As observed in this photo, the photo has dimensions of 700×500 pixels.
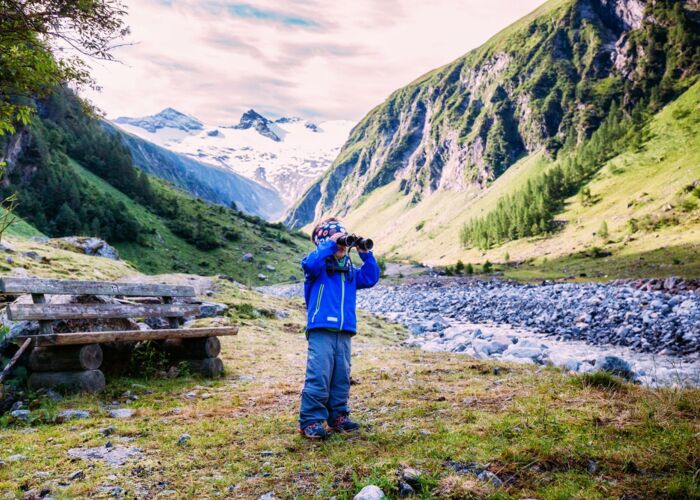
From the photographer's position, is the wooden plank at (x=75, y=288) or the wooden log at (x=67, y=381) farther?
the wooden log at (x=67, y=381)

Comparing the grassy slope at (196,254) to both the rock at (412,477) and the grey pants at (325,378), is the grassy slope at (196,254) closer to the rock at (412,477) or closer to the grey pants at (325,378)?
the grey pants at (325,378)

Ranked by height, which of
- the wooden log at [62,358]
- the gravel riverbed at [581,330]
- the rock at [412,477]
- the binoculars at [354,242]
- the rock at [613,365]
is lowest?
→ the gravel riverbed at [581,330]

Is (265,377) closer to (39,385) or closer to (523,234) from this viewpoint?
(39,385)

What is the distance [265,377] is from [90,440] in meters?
4.94

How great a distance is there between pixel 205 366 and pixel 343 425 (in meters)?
5.37

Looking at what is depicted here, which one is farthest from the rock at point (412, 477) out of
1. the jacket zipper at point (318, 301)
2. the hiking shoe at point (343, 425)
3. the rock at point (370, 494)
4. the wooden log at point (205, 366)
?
the wooden log at point (205, 366)

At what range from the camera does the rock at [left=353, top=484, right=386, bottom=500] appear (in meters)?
4.20

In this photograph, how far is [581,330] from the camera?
2058 centimetres

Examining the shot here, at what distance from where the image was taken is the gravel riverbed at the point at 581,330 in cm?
1308

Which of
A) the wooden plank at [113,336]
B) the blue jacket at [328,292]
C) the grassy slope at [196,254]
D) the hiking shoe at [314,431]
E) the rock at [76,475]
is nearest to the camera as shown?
the rock at [76,475]

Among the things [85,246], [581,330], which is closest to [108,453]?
[581,330]

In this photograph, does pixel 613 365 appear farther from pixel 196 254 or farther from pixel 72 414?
pixel 196 254

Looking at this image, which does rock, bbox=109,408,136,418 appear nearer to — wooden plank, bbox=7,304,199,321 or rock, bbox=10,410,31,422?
rock, bbox=10,410,31,422

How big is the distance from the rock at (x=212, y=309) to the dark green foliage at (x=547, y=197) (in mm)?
104900
